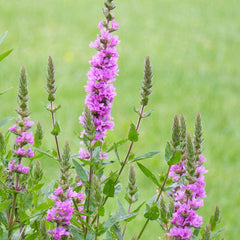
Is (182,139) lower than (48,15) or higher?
lower

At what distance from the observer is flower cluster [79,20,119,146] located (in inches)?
47.4

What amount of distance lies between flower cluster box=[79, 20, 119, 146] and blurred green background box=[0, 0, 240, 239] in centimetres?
234

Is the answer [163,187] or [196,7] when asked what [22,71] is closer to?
[163,187]

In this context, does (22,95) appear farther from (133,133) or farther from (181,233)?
(181,233)

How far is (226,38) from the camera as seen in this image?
7.22 meters

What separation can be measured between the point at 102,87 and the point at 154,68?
16.0 feet

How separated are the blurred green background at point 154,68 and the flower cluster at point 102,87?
234cm

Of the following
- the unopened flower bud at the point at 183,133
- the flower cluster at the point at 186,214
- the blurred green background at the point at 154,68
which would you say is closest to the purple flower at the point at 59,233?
the flower cluster at the point at 186,214

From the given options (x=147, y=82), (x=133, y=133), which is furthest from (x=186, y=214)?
(x=147, y=82)

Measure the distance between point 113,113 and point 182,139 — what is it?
3.75 meters

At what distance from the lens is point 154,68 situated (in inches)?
238

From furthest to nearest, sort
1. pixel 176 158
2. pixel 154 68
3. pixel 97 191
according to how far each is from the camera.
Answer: pixel 154 68 < pixel 176 158 < pixel 97 191

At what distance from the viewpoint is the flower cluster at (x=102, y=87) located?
1205 millimetres

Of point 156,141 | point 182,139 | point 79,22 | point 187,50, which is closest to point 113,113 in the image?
point 156,141
